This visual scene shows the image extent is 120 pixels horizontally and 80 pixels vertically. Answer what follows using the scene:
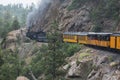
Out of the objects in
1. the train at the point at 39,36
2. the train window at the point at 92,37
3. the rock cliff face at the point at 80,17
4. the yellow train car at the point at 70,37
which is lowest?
the train at the point at 39,36

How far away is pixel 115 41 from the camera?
38.7 metres

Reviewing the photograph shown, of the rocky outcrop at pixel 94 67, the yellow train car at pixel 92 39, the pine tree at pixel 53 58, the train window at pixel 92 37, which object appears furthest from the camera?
the yellow train car at pixel 92 39

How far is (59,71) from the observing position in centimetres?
4028

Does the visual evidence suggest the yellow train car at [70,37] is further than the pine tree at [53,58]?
Yes

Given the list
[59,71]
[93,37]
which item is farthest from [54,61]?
[93,37]

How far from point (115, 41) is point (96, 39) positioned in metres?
9.42

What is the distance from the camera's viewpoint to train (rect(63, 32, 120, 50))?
3906 cm

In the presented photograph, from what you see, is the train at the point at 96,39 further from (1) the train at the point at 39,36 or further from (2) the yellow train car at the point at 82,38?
(1) the train at the point at 39,36

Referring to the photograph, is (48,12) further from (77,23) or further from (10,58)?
(10,58)

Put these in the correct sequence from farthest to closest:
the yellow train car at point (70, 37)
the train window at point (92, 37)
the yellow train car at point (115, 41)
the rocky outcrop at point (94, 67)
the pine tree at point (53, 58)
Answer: the yellow train car at point (70, 37)
the train window at point (92, 37)
the pine tree at point (53, 58)
the yellow train car at point (115, 41)
the rocky outcrop at point (94, 67)

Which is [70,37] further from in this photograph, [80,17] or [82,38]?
[80,17]

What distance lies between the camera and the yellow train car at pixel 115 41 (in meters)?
37.8

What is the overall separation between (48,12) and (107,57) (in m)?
57.2

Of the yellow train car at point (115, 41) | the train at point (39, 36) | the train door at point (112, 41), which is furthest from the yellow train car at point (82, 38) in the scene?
the train at point (39, 36)
